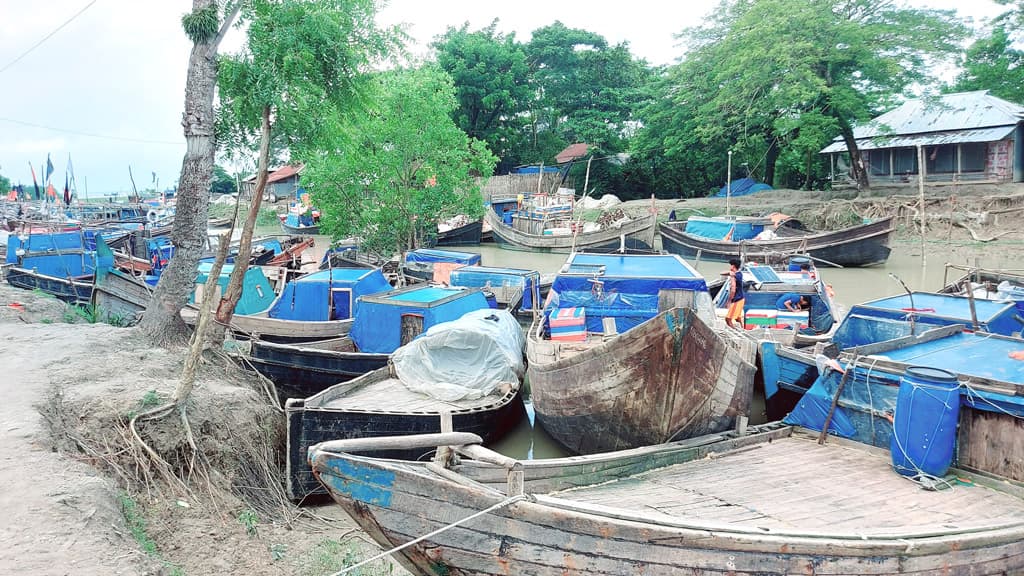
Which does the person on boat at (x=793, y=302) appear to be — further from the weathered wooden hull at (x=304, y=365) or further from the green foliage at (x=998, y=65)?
the green foliage at (x=998, y=65)

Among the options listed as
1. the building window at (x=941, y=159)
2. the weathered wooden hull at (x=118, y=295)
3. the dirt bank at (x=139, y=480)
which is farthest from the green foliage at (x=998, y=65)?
the weathered wooden hull at (x=118, y=295)

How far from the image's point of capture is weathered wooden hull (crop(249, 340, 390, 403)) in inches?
362

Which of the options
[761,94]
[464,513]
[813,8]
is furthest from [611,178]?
[464,513]

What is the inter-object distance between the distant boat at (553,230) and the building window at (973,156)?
527 inches

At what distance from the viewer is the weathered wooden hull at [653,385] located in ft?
19.8

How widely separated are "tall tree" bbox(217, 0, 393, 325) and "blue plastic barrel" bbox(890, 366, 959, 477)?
7732mm

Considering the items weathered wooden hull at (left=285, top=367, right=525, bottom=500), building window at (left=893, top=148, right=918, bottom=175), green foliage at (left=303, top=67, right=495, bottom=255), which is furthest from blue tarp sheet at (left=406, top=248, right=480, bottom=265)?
building window at (left=893, top=148, right=918, bottom=175)

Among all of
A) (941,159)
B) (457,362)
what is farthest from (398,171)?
(941,159)

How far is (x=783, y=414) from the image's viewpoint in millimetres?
8867

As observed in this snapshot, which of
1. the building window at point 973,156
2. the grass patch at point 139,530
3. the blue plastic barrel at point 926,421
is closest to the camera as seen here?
the grass patch at point 139,530

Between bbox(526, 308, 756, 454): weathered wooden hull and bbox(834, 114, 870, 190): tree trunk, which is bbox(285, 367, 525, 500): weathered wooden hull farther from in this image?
bbox(834, 114, 870, 190): tree trunk

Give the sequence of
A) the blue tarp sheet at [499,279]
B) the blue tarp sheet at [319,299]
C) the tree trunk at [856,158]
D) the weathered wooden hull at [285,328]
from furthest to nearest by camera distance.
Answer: the tree trunk at [856,158] < the blue tarp sheet at [499,279] < the blue tarp sheet at [319,299] < the weathered wooden hull at [285,328]

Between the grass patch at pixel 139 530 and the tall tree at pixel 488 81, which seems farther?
the tall tree at pixel 488 81

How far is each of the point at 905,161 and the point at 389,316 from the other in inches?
1078
